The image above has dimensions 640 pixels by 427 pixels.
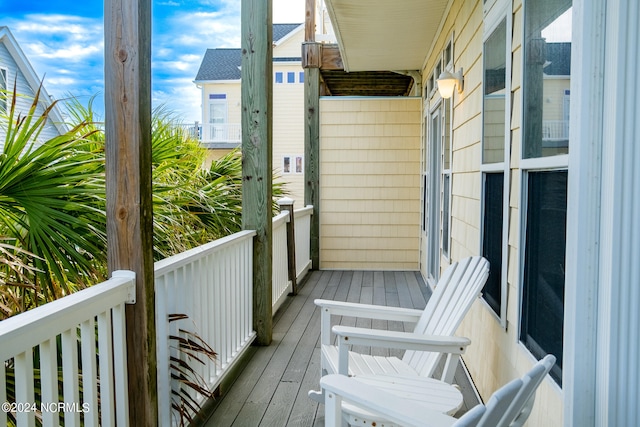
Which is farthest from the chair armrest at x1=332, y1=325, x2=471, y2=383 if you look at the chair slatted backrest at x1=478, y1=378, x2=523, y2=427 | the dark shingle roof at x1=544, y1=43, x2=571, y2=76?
the dark shingle roof at x1=544, y1=43, x2=571, y2=76

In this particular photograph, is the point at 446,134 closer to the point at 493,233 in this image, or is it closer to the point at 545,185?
the point at 493,233

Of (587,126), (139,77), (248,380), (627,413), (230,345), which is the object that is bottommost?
(248,380)

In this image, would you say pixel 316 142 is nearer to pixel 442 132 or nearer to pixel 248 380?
pixel 442 132

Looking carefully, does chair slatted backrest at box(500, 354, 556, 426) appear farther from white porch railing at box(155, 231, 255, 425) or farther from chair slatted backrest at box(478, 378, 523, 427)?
white porch railing at box(155, 231, 255, 425)

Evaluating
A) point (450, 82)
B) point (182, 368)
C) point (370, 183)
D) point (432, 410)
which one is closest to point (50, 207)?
point (182, 368)

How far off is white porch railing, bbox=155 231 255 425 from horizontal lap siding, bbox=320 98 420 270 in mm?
3932

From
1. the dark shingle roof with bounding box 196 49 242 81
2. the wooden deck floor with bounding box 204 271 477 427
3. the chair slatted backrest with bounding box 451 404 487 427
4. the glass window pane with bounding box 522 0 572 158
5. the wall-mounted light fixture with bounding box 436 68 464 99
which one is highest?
the dark shingle roof with bounding box 196 49 242 81

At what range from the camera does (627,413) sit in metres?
1.36

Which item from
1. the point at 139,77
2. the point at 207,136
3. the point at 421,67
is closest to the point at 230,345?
the point at 139,77

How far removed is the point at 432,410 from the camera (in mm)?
1735

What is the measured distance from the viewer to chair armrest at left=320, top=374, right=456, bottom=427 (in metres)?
1.63

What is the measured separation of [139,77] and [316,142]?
5946mm

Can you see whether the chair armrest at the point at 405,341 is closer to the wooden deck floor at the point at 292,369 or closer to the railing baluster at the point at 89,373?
the wooden deck floor at the point at 292,369

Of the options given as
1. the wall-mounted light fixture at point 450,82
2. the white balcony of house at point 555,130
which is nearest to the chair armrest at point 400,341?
the white balcony of house at point 555,130
